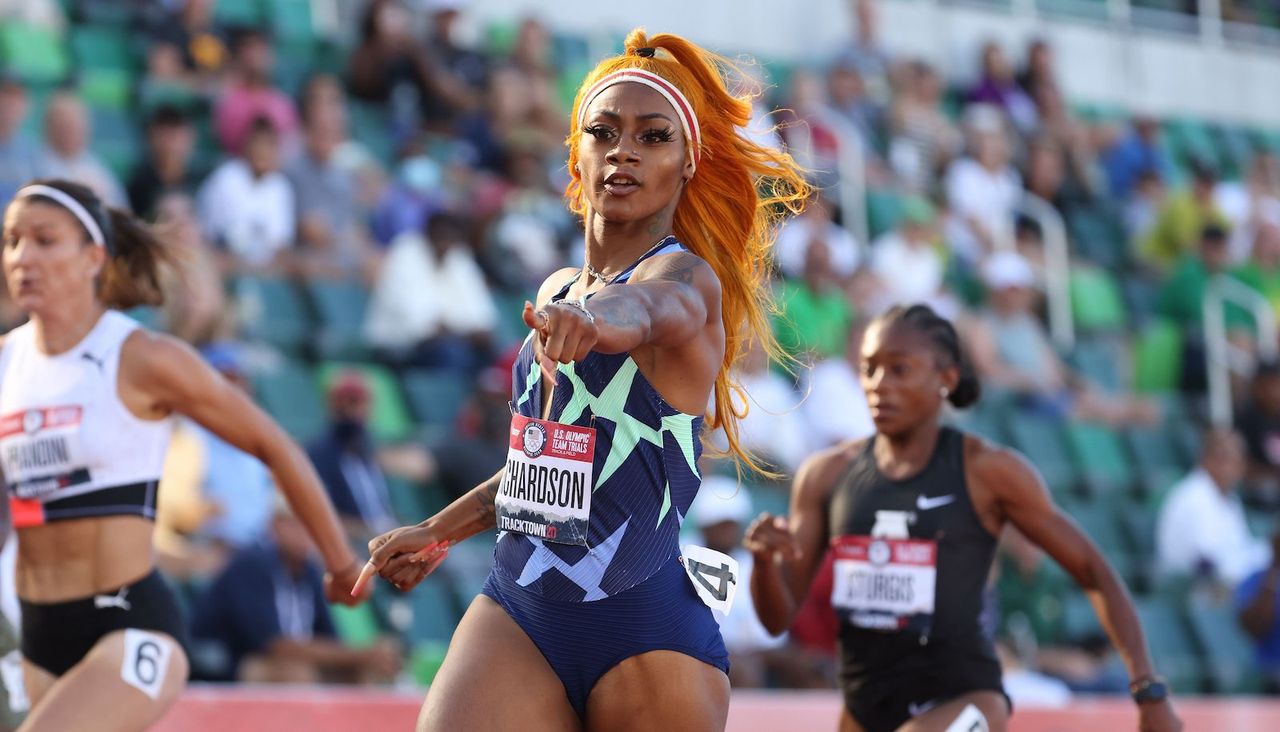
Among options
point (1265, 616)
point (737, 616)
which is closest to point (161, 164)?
point (737, 616)

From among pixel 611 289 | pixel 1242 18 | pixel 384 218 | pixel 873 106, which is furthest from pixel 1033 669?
pixel 1242 18

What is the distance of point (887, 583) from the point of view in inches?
246

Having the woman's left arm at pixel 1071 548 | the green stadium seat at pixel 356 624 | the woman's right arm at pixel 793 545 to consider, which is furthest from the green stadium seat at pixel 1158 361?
the woman's left arm at pixel 1071 548

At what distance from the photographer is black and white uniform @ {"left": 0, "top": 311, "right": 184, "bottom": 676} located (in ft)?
18.4

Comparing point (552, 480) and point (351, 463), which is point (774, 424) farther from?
point (552, 480)

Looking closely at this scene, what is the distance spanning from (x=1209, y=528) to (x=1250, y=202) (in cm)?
603

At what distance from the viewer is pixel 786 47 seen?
17.2m

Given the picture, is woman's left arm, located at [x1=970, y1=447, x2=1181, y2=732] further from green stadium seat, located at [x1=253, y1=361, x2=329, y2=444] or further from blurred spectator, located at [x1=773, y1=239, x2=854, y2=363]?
blurred spectator, located at [x1=773, y1=239, x2=854, y2=363]

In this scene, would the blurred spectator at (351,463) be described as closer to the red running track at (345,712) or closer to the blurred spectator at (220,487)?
the blurred spectator at (220,487)

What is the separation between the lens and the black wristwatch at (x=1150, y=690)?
A: 19.7ft

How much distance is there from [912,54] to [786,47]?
1434 millimetres

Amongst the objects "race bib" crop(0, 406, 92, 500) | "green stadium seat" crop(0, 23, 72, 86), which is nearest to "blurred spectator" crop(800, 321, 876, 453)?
"green stadium seat" crop(0, 23, 72, 86)

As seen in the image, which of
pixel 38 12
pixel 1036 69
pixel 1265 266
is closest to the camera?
pixel 38 12

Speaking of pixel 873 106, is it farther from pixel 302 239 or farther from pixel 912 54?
pixel 302 239
